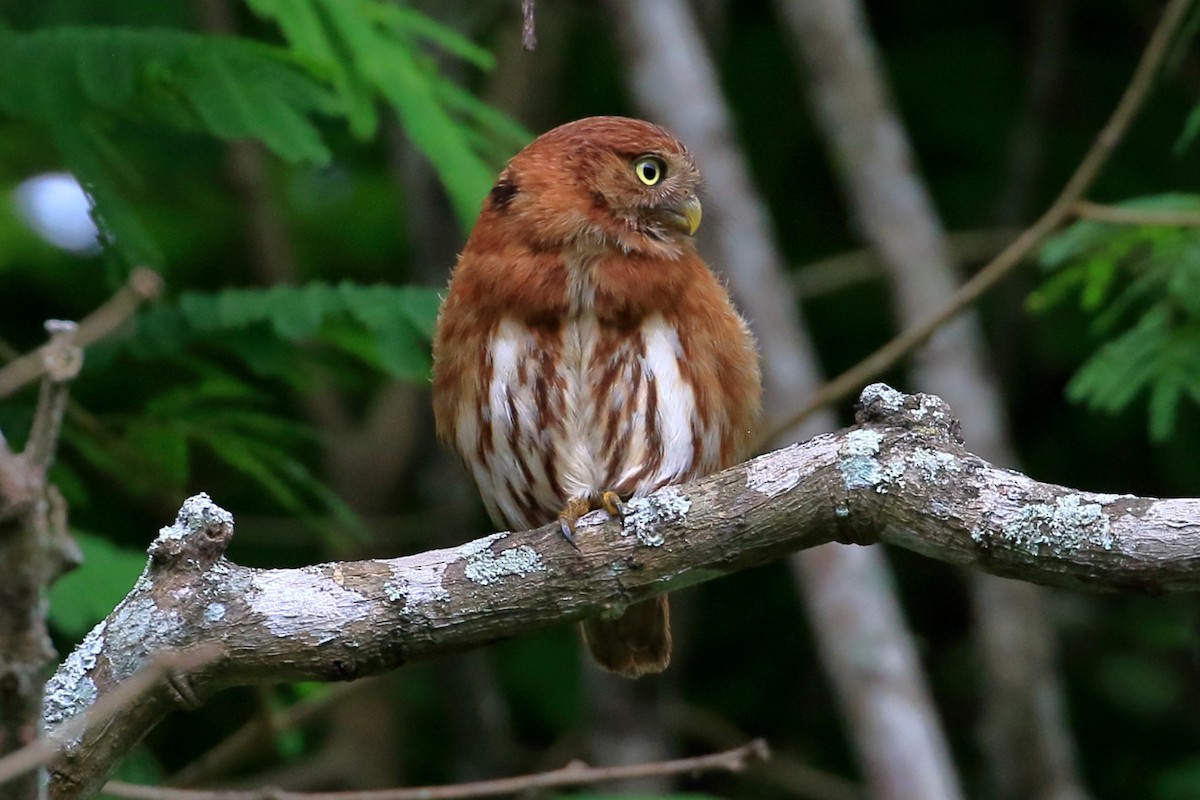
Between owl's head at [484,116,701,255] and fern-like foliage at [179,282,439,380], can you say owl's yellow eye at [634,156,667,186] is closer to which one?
owl's head at [484,116,701,255]

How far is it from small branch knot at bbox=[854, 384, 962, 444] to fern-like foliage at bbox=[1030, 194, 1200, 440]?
5.38 feet

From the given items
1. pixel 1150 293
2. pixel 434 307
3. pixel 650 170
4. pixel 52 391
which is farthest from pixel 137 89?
pixel 1150 293

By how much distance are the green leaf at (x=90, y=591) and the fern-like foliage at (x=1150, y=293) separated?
273 cm

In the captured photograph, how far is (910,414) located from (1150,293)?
7.50 feet

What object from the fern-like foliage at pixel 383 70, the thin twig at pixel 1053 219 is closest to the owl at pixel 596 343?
the fern-like foliage at pixel 383 70

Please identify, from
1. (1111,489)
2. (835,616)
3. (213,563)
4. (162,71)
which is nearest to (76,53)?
(162,71)

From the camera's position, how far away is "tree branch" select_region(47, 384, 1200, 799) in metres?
2.76

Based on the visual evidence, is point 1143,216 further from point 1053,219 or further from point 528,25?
point 528,25

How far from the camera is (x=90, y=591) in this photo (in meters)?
4.04

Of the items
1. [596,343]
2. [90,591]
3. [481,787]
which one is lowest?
[481,787]

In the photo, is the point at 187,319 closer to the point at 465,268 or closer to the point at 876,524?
the point at 465,268

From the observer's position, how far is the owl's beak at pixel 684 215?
429 cm

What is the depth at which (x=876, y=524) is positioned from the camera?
115 inches

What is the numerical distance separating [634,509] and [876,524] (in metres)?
0.48
